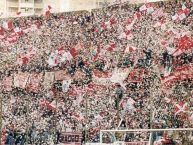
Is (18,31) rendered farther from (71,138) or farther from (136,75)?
(136,75)

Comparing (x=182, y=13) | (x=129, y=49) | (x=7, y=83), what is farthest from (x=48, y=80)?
(x=182, y=13)

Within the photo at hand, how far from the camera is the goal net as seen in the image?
5.84 metres

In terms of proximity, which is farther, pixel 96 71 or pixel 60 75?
pixel 60 75

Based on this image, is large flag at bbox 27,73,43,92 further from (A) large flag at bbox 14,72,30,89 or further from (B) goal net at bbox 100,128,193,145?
(B) goal net at bbox 100,128,193,145

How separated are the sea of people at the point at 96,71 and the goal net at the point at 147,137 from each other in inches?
1.4

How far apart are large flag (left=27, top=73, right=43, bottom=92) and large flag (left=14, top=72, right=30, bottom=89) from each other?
0.07 m

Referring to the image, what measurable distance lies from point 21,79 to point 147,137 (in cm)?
192

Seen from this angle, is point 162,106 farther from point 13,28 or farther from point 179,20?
point 13,28

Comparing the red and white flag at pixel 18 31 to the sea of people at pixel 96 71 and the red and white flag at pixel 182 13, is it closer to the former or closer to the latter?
the sea of people at pixel 96 71

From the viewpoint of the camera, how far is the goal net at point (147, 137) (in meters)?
5.84

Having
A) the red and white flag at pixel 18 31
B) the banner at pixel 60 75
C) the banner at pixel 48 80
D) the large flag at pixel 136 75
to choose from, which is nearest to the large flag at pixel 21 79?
the banner at pixel 48 80

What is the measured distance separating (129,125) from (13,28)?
2153 millimetres

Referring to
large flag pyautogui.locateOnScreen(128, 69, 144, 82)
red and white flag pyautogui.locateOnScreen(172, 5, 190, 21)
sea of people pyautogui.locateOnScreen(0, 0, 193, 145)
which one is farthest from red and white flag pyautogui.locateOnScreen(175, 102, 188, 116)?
red and white flag pyautogui.locateOnScreen(172, 5, 190, 21)

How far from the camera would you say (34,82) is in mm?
6953
